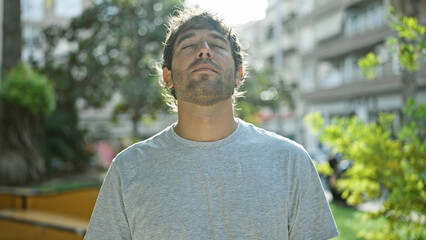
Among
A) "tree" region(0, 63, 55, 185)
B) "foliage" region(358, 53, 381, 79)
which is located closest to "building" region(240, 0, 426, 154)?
"tree" region(0, 63, 55, 185)

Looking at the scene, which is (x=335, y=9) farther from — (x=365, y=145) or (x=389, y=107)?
(x=365, y=145)

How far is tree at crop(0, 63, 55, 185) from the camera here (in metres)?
10.3

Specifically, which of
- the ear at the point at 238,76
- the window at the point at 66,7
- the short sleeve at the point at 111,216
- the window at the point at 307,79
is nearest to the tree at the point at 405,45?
the ear at the point at 238,76

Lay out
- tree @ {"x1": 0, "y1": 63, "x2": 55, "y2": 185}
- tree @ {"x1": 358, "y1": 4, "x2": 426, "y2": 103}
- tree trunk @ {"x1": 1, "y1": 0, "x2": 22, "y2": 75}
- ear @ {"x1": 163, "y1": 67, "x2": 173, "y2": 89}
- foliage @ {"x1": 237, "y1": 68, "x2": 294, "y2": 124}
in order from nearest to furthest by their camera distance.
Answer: ear @ {"x1": 163, "y1": 67, "x2": 173, "y2": 89} → tree @ {"x1": 358, "y1": 4, "x2": 426, "y2": 103} → tree @ {"x1": 0, "y1": 63, "x2": 55, "y2": 185} → tree trunk @ {"x1": 1, "y1": 0, "x2": 22, "y2": 75} → foliage @ {"x1": 237, "y1": 68, "x2": 294, "y2": 124}

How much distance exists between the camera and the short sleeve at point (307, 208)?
1876 mm

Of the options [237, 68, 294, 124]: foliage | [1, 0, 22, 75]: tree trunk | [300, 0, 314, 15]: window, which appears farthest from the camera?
[300, 0, 314, 15]: window

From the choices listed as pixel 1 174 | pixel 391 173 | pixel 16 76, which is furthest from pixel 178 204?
pixel 1 174

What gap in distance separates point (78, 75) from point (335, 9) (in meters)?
20.5

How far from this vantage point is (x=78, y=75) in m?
A: 15.2

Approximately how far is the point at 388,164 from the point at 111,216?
248 centimetres

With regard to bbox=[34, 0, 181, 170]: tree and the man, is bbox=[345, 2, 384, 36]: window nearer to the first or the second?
bbox=[34, 0, 181, 170]: tree

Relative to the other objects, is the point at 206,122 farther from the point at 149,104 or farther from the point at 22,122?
the point at 149,104

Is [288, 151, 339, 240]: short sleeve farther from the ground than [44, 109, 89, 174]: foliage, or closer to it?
farther from the ground

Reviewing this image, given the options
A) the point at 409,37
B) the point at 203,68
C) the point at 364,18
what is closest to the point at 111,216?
the point at 203,68
